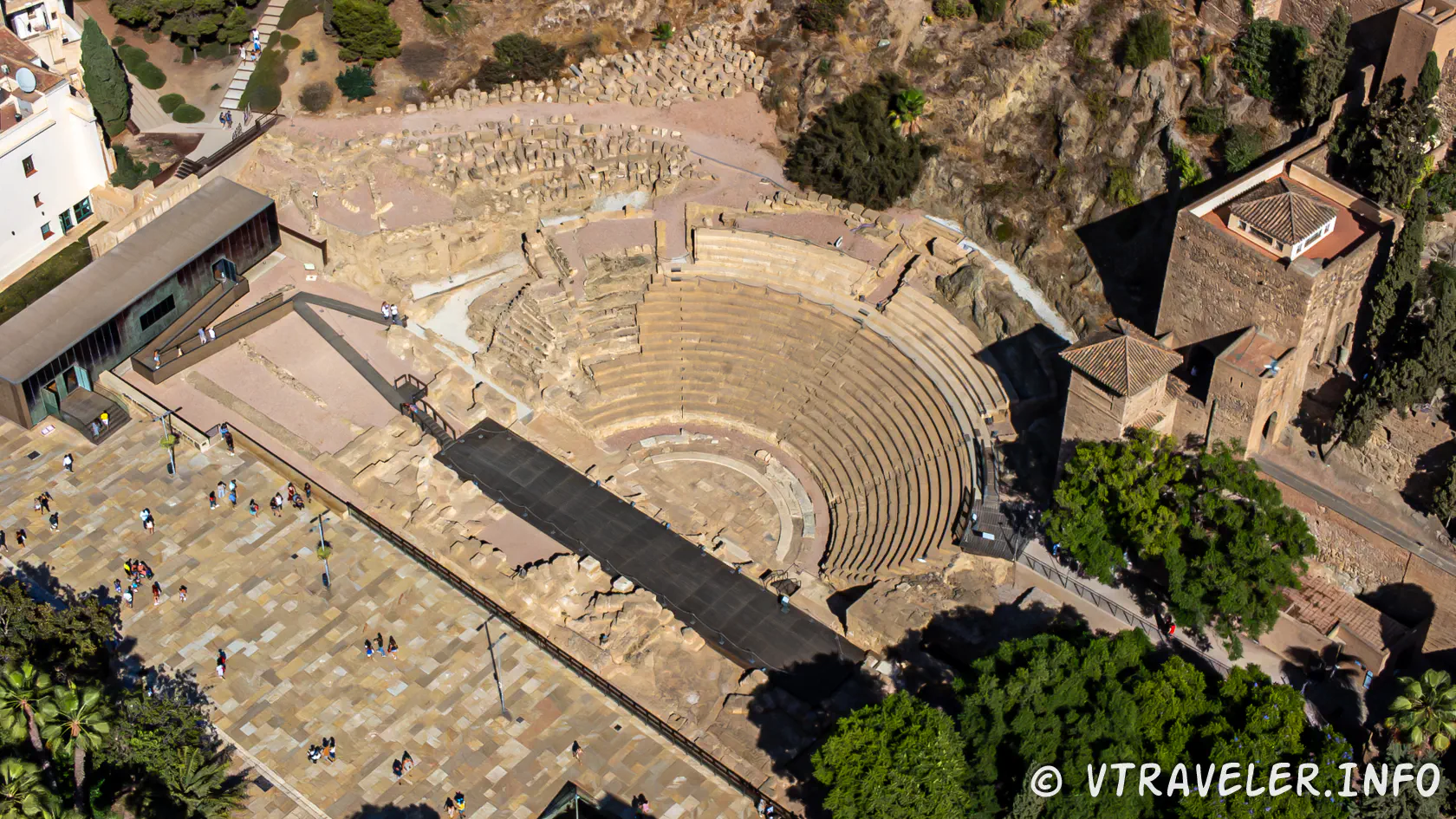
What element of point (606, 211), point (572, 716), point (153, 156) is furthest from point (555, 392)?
point (153, 156)

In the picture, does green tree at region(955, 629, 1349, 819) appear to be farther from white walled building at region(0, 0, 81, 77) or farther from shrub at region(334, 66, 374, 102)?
white walled building at region(0, 0, 81, 77)

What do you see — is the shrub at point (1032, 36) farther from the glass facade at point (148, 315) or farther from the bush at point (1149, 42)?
the glass facade at point (148, 315)

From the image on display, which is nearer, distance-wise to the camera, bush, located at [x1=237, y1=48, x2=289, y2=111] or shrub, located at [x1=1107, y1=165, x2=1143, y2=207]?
shrub, located at [x1=1107, y1=165, x2=1143, y2=207]

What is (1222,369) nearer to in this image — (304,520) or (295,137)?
(304,520)

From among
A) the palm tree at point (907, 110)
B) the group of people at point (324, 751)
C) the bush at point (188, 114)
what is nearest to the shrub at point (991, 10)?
the palm tree at point (907, 110)

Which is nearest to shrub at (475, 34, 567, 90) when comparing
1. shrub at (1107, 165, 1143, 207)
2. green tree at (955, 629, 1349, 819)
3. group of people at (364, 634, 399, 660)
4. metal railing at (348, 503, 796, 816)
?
metal railing at (348, 503, 796, 816)

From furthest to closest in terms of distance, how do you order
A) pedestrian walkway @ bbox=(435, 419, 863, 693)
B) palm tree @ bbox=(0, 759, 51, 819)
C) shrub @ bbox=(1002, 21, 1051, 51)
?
shrub @ bbox=(1002, 21, 1051, 51)
pedestrian walkway @ bbox=(435, 419, 863, 693)
palm tree @ bbox=(0, 759, 51, 819)
